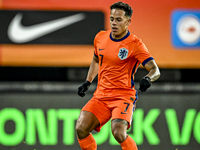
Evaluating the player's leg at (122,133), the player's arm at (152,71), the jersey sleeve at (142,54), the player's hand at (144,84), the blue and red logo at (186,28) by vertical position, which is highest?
the blue and red logo at (186,28)

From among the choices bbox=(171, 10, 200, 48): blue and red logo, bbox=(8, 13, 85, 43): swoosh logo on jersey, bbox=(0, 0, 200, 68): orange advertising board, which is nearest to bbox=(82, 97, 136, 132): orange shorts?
bbox=(0, 0, 200, 68): orange advertising board

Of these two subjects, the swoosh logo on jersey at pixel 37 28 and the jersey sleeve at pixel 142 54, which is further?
the swoosh logo on jersey at pixel 37 28

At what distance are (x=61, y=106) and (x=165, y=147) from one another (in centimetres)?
163

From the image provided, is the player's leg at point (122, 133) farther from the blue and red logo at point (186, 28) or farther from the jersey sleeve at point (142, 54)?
the blue and red logo at point (186, 28)

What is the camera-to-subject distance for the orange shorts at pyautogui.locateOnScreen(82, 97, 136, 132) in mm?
3234

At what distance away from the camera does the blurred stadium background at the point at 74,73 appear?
4.96 metres

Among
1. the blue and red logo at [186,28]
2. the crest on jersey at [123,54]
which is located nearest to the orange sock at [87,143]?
the crest on jersey at [123,54]

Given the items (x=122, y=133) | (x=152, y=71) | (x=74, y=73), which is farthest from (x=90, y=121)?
(x=74, y=73)

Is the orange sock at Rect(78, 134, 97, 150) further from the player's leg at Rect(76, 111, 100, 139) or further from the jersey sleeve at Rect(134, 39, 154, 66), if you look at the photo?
the jersey sleeve at Rect(134, 39, 154, 66)

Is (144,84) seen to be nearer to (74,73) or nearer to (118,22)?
(118,22)

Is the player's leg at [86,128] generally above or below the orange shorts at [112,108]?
below

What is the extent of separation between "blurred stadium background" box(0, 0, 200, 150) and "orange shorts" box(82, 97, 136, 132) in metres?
1.68

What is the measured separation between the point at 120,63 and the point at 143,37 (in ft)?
7.84

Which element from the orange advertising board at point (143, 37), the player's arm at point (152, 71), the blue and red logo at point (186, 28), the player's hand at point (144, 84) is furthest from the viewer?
the blue and red logo at point (186, 28)
